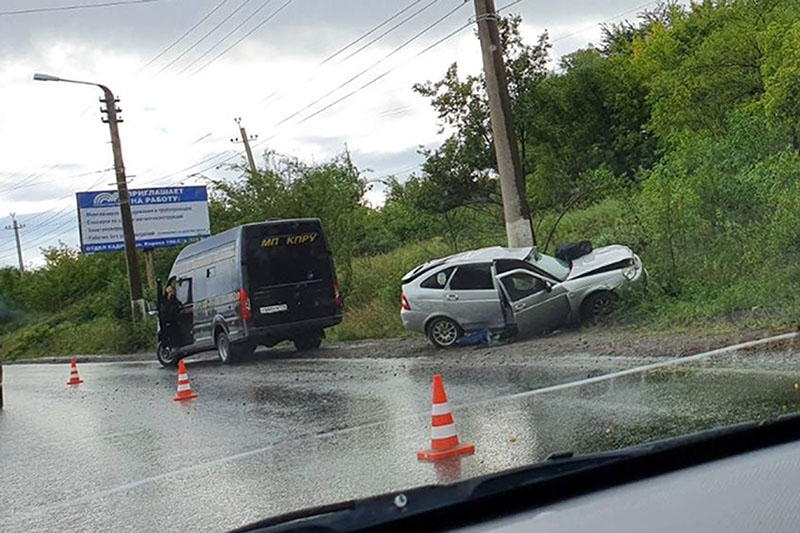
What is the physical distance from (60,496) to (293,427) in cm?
267

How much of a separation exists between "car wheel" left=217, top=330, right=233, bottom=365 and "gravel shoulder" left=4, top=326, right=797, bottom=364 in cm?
135

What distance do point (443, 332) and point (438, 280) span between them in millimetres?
868

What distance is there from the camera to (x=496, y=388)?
35.1ft

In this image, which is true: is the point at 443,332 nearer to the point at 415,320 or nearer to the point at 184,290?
the point at 415,320

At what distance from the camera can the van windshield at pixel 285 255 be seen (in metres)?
18.1

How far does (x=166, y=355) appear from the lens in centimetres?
2136

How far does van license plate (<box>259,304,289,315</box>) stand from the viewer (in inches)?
715

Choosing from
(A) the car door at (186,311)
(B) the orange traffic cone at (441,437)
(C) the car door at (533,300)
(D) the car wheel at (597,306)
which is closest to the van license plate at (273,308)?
(A) the car door at (186,311)

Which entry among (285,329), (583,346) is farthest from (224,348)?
(583,346)

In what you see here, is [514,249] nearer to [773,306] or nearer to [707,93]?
[773,306]

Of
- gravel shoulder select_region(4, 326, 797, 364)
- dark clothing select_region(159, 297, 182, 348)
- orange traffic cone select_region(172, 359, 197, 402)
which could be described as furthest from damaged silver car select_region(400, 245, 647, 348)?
dark clothing select_region(159, 297, 182, 348)

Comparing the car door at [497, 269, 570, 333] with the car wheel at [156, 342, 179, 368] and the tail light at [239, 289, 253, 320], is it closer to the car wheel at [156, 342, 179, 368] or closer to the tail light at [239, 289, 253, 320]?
the tail light at [239, 289, 253, 320]

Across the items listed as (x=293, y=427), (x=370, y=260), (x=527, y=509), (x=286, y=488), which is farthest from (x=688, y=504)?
(x=370, y=260)

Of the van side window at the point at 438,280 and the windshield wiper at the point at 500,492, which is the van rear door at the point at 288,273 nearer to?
the van side window at the point at 438,280
